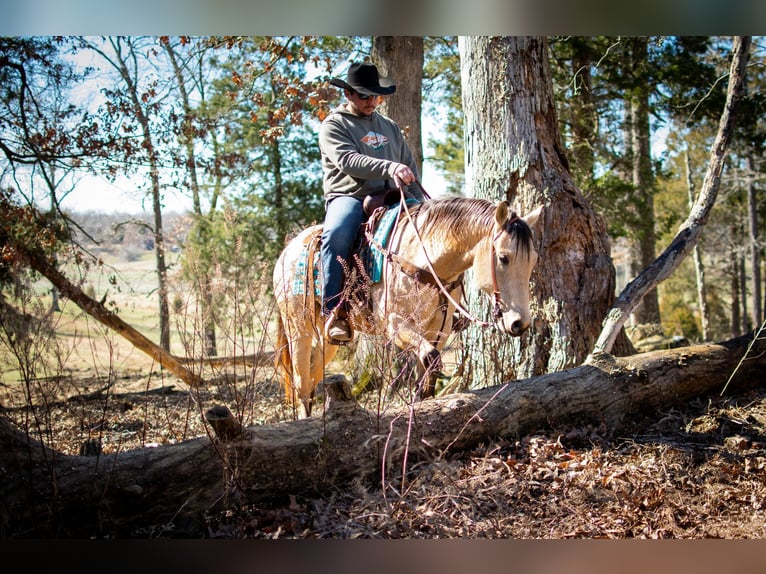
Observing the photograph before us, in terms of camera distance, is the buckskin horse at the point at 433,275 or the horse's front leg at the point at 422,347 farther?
the horse's front leg at the point at 422,347

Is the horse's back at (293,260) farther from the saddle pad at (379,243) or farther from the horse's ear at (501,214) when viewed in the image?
the horse's ear at (501,214)

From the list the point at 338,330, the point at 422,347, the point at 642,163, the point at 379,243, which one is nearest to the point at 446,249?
the point at 379,243

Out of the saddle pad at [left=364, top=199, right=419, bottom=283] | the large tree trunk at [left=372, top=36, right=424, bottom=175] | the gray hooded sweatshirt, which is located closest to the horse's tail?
the saddle pad at [left=364, top=199, right=419, bottom=283]

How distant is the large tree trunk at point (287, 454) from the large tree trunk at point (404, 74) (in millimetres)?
3450

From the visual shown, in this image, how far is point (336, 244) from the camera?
3477 millimetres

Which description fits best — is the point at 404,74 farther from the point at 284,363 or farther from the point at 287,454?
the point at 287,454

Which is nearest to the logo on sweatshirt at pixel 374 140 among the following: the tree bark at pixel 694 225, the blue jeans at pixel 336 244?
the blue jeans at pixel 336 244

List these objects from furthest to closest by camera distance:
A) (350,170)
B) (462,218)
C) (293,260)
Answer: (293,260), (350,170), (462,218)

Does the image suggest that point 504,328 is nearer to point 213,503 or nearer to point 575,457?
point 575,457

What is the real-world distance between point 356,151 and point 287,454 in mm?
1811

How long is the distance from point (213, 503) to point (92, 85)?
16.0 ft

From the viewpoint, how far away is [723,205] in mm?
13102

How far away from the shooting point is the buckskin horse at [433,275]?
288 cm
